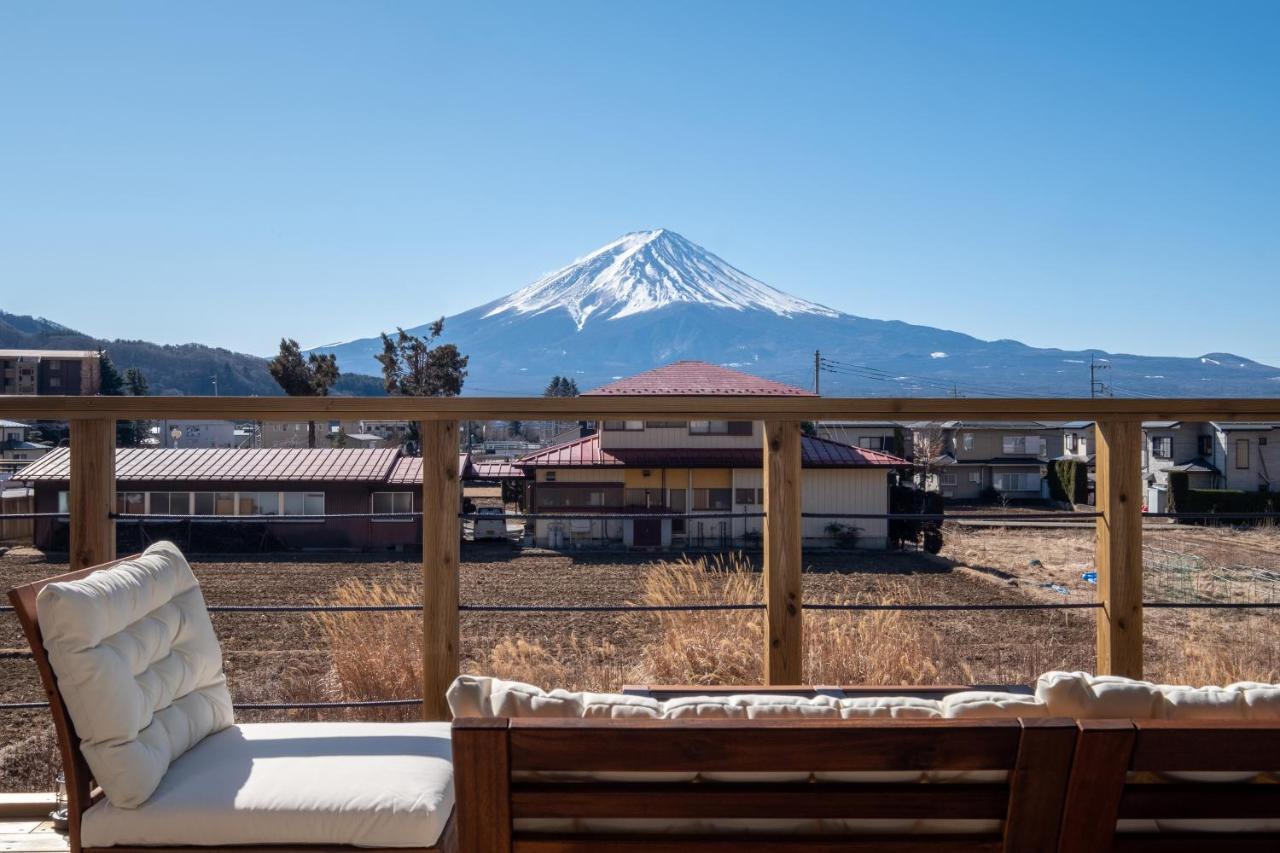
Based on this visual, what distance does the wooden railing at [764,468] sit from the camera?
253cm

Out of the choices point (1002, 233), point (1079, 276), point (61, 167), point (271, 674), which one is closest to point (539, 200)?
point (1002, 233)

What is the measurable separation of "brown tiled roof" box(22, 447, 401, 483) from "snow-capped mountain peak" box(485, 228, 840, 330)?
16476 centimetres

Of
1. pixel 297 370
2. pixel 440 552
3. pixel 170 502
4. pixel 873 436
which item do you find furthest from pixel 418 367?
pixel 440 552

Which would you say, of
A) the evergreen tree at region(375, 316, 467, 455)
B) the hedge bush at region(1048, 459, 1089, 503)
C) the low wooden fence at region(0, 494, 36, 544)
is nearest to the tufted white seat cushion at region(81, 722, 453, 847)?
the low wooden fence at region(0, 494, 36, 544)

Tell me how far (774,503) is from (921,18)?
14.3m

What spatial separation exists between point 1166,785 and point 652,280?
19783 cm

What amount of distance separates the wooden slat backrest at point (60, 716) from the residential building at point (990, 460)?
36249 mm

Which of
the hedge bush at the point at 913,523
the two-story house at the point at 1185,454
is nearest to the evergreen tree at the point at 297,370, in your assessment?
the hedge bush at the point at 913,523

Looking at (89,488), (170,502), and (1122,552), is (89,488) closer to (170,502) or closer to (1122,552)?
(1122,552)

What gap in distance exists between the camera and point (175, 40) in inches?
607

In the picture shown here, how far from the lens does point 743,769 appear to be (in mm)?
1118

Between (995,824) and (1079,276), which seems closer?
(995,824)

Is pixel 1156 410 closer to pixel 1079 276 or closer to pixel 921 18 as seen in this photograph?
pixel 921 18

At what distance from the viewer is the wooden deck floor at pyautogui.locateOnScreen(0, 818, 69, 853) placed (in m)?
2.06
